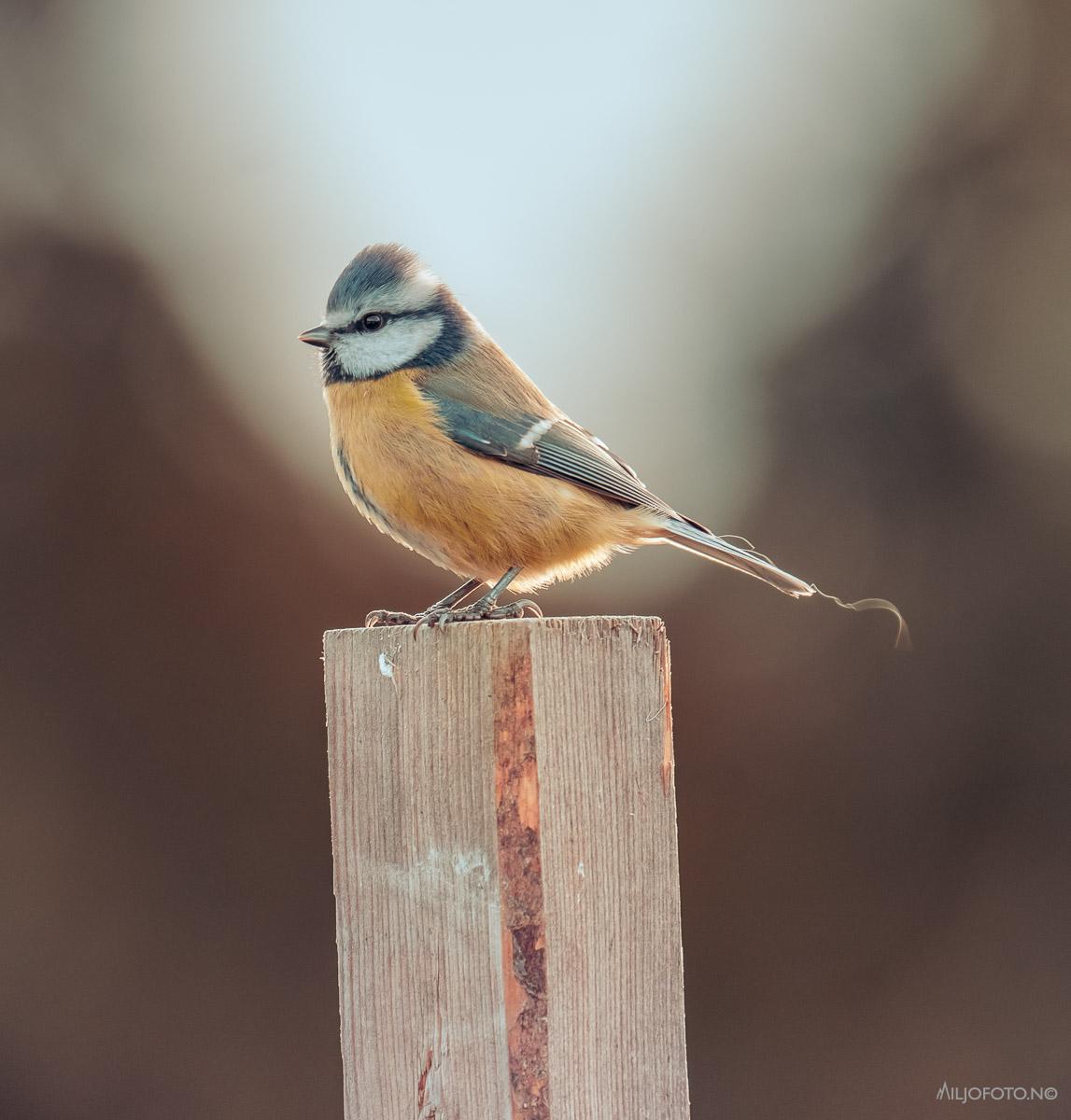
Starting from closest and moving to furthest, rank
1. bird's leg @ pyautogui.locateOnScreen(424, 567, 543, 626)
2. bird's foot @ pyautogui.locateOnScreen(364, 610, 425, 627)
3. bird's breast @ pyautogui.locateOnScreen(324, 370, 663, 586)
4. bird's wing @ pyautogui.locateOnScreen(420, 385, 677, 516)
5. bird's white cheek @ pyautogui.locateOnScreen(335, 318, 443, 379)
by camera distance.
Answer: bird's leg @ pyautogui.locateOnScreen(424, 567, 543, 626) < bird's foot @ pyautogui.locateOnScreen(364, 610, 425, 627) < bird's breast @ pyautogui.locateOnScreen(324, 370, 663, 586) < bird's wing @ pyautogui.locateOnScreen(420, 385, 677, 516) < bird's white cheek @ pyautogui.locateOnScreen(335, 318, 443, 379)

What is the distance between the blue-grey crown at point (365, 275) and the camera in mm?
3387

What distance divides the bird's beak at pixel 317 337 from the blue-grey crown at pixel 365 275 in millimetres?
60

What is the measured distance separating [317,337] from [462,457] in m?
0.64

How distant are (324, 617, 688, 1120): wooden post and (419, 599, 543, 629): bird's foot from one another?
3.8 inches

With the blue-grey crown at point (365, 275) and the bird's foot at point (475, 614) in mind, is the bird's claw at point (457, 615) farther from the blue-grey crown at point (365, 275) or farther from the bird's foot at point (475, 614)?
the blue-grey crown at point (365, 275)

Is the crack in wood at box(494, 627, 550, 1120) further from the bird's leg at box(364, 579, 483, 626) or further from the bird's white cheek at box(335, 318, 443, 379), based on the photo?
the bird's white cheek at box(335, 318, 443, 379)

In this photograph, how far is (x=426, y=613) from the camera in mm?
2418

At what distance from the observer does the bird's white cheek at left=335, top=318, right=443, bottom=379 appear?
3328mm

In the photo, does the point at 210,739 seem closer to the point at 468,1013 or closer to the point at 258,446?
the point at 258,446

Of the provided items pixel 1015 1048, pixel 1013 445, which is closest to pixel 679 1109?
pixel 1015 1048

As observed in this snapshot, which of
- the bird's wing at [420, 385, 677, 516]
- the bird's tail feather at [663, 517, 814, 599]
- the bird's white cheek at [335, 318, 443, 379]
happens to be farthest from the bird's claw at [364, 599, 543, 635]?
the bird's white cheek at [335, 318, 443, 379]

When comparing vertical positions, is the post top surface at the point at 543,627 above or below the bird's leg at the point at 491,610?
below

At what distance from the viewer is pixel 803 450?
5.68 metres

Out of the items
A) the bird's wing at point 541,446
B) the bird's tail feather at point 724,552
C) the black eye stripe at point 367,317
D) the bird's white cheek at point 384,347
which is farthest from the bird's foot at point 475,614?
the black eye stripe at point 367,317
